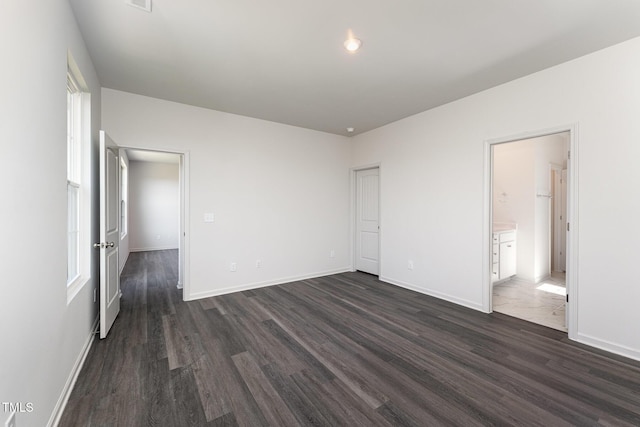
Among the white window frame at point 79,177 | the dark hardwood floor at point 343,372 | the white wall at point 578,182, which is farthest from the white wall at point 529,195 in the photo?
the white window frame at point 79,177

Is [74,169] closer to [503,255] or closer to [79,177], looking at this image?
[79,177]

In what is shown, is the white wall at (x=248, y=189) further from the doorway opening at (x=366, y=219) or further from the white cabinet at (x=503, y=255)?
the white cabinet at (x=503, y=255)

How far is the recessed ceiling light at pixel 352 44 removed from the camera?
7.61 ft

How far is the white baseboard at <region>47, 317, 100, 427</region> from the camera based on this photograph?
1626mm

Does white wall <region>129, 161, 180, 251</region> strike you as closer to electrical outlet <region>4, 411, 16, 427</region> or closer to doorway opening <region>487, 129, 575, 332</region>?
electrical outlet <region>4, 411, 16, 427</region>

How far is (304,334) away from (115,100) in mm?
3590

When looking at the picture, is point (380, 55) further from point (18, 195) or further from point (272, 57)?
point (18, 195)

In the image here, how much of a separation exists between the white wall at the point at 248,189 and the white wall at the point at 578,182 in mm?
1211

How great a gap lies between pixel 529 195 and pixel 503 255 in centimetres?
118

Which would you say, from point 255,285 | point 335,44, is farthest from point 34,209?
point 255,285

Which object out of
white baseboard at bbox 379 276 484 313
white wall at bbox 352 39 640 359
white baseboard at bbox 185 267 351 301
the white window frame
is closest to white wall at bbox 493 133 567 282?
white wall at bbox 352 39 640 359

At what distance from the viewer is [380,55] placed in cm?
257

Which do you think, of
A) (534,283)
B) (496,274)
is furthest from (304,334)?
(534,283)

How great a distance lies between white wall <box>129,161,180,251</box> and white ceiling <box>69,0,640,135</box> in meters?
5.70
